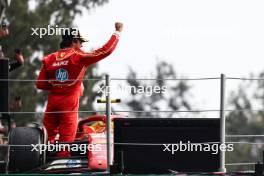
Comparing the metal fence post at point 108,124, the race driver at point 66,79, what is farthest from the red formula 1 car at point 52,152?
the metal fence post at point 108,124

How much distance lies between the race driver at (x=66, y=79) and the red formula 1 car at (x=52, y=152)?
0.17 meters

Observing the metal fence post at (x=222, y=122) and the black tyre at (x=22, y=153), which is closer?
the metal fence post at (x=222, y=122)

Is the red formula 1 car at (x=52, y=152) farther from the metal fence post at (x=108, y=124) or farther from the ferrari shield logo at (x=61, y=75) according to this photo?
the ferrari shield logo at (x=61, y=75)

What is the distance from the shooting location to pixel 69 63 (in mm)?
10680

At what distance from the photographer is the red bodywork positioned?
10375 mm

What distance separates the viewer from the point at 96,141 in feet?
34.6

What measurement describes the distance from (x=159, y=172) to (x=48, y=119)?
67.0 inches

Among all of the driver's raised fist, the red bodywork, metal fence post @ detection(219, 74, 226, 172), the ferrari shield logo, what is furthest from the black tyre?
metal fence post @ detection(219, 74, 226, 172)

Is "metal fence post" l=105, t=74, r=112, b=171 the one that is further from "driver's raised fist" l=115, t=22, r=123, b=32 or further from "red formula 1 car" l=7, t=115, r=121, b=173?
"driver's raised fist" l=115, t=22, r=123, b=32

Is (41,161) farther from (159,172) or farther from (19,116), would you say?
(19,116)

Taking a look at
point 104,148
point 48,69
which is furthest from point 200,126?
point 48,69

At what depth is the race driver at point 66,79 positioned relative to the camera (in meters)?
10.6

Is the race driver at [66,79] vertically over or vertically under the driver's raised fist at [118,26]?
under

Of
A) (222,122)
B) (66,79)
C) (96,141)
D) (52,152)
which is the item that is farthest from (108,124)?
(222,122)
